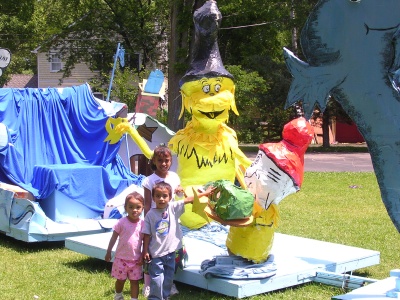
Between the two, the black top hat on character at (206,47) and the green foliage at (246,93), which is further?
the green foliage at (246,93)

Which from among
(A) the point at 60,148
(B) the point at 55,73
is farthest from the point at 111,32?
(A) the point at 60,148

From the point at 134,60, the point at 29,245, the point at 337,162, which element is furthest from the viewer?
the point at 134,60

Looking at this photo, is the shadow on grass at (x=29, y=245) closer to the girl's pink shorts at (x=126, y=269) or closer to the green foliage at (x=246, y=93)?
the girl's pink shorts at (x=126, y=269)

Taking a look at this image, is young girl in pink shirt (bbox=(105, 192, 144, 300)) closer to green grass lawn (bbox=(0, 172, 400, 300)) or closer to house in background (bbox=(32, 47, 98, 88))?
green grass lawn (bbox=(0, 172, 400, 300))

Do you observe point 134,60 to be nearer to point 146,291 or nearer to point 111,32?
point 111,32

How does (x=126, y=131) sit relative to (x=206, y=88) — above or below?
below

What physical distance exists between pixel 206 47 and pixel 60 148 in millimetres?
3261

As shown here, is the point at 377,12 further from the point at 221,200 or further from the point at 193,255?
the point at 193,255

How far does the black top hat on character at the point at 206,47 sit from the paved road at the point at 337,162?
10528 mm

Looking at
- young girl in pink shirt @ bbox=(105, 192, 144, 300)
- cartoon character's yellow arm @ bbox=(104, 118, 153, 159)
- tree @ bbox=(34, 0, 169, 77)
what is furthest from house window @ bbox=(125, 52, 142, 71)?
young girl in pink shirt @ bbox=(105, 192, 144, 300)

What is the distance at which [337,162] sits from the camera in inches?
760

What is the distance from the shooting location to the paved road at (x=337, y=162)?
55.9 feet

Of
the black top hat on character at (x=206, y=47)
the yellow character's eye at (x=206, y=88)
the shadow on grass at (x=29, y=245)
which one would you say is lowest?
the shadow on grass at (x=29, y=245)

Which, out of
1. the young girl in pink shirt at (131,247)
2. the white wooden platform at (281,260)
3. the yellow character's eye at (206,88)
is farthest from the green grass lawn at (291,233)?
the yellow character's eye at (206,88)
